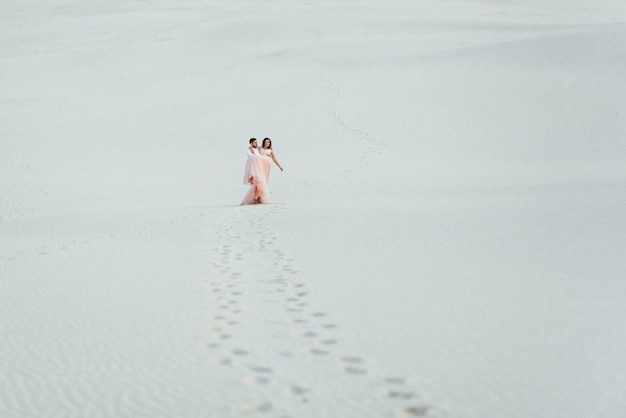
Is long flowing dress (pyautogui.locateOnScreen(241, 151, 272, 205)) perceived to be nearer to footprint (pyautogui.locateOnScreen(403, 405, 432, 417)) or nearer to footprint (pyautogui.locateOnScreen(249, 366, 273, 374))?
footprint (pyautogui.locateOnScreen(249, 366, 273, 374))

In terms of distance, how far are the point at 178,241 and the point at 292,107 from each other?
14.7 m

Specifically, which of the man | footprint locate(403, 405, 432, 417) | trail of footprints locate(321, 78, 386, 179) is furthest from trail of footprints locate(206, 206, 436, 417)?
trail of footprints locate(321, 78, 386, 179)

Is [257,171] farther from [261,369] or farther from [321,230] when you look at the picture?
[261,369]

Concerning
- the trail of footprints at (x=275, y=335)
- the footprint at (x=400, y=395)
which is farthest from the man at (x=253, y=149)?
the footprint at (x=400, y=395)

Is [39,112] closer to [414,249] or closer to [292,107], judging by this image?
[292,107]

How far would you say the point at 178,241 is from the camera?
1024 cm

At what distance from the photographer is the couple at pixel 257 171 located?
47.4 ft

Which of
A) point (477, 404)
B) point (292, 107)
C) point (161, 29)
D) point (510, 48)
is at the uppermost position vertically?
point (161, 29)

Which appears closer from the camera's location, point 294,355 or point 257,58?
point 294,355

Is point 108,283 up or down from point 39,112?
down

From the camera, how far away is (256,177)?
14.5m

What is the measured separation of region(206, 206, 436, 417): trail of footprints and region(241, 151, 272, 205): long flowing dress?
220 inches

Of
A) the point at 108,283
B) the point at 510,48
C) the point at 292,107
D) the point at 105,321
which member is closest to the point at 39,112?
the point at 292,107

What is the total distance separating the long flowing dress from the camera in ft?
47.4
